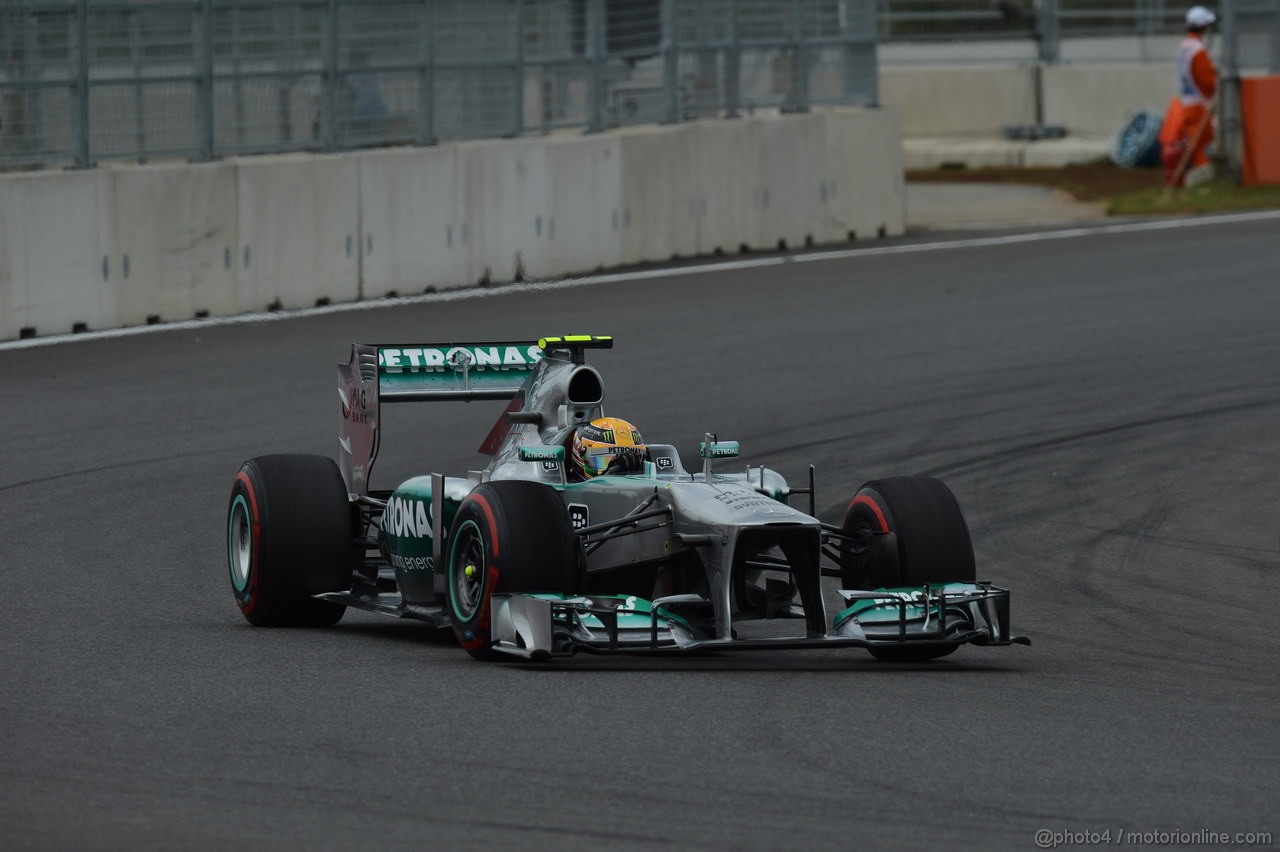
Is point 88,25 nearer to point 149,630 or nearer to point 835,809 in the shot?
point 149,630

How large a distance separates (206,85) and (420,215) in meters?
2.31

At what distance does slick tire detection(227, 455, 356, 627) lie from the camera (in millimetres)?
9062

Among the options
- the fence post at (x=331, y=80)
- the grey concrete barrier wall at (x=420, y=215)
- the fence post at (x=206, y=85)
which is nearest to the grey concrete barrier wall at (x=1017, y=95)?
the grey concrete barrier wall at (x=420, y=215)

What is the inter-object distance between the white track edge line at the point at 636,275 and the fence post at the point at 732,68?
6.34ft

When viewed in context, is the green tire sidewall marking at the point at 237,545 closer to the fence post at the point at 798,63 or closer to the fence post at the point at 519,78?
the fence post at the point at 519,78

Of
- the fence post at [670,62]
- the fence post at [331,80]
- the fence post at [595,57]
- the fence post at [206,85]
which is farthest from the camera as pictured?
the fence post at [670,62]

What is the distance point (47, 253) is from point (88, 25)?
6.29 ft

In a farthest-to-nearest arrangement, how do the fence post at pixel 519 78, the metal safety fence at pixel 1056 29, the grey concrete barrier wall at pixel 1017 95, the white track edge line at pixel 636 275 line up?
the metal safety fence at pixel 1056 29 → the grey concrete barrier wall at pixel 1017 95 → the fence post at pixel 519 78 → the white track edge line at pixel 636 275

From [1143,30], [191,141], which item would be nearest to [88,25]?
[191,141]

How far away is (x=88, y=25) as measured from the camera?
17.1 m

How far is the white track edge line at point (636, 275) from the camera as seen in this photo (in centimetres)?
1708

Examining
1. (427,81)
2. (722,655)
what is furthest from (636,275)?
(722,655)

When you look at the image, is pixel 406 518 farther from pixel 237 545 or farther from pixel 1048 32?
pixel 1048 32

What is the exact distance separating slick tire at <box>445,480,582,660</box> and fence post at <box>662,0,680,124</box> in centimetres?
1466
